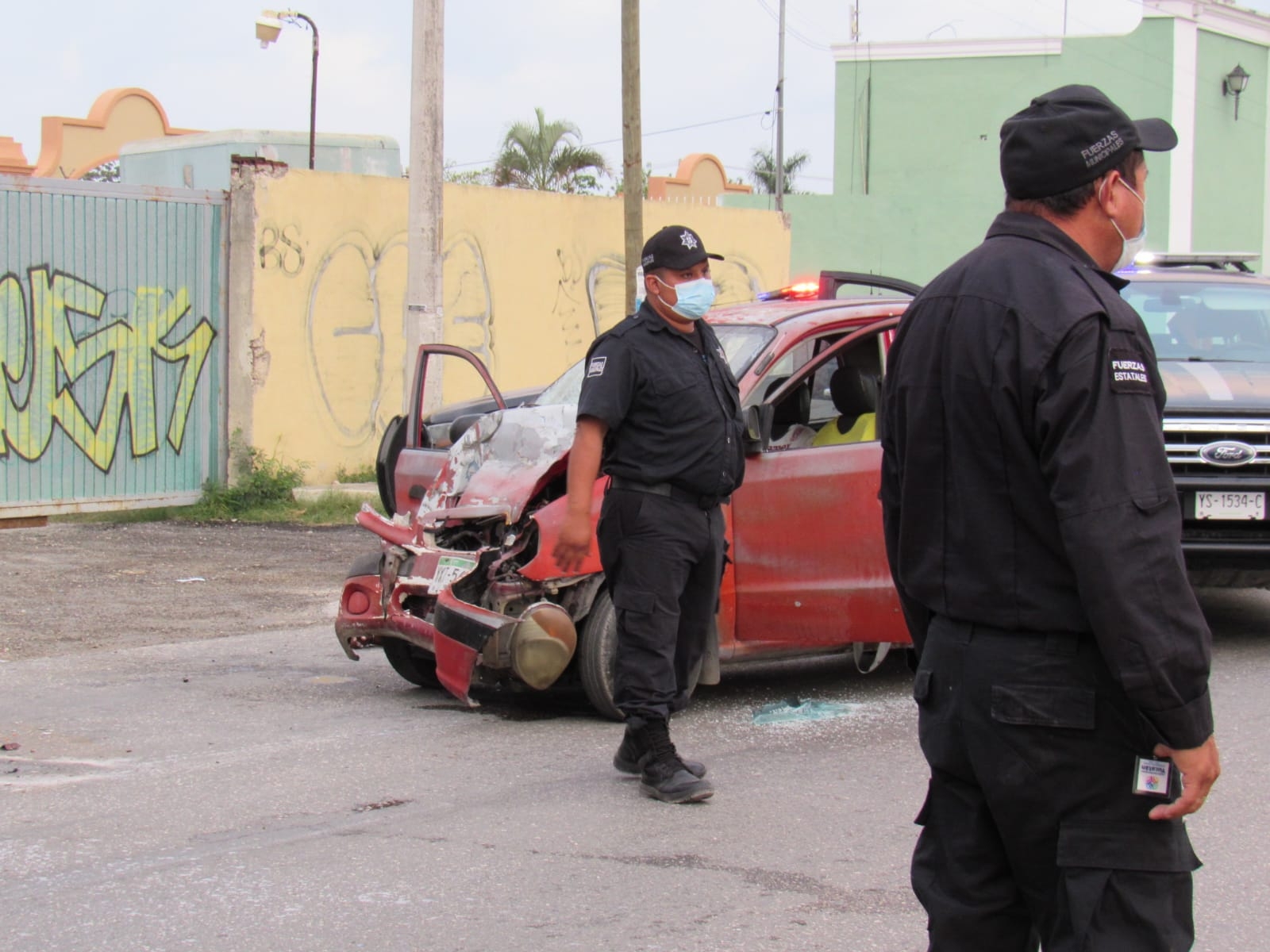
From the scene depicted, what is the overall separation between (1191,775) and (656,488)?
9.86 feet

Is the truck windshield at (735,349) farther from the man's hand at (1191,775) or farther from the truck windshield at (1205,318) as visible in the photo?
the man's hand at (1191,775)

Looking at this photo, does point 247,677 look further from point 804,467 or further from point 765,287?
point 765,287

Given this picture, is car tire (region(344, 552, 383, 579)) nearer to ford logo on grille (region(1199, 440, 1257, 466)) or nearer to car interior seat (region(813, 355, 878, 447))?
car interior seat (region(813, 355, 878, 447))

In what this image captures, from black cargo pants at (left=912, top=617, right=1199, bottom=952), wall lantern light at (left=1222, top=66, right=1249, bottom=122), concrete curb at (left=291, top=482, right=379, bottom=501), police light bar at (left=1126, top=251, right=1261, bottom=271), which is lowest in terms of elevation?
concrete curb at (left=291, top=482, right=379, bottom=501)

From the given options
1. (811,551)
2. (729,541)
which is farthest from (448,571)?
(811,551)

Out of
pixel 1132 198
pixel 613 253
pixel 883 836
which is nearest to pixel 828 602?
pixel 883 836

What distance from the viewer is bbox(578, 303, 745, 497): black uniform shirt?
5297 millimetres

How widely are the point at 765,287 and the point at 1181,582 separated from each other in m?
17.2

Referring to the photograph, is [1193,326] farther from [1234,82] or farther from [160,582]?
[1234,82]

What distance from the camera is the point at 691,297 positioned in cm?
541

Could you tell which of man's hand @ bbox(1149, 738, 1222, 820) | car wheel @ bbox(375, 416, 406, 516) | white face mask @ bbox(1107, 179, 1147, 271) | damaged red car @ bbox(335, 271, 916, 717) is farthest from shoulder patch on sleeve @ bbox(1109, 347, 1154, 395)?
car wheel @ bbox(375, 416, 406, 516)

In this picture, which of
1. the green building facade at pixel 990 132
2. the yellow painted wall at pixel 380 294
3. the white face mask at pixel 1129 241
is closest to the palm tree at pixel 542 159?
the green building facade at pixel 990 132

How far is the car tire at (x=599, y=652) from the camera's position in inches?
249

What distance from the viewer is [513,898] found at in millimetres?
4281
